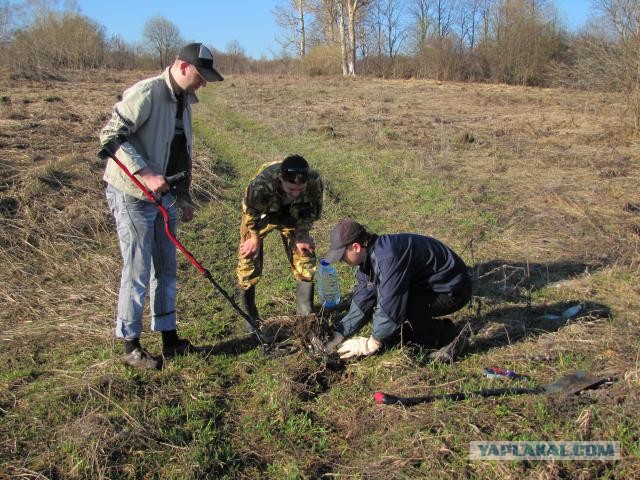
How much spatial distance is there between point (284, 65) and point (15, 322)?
41112mm

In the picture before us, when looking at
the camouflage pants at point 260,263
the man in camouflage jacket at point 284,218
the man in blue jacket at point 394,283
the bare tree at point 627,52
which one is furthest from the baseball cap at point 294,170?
the bare tree at point 627,52

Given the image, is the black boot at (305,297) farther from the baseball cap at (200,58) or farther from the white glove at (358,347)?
the baseball cap at (200,58)

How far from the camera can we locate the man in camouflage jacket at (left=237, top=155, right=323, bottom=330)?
153 inches

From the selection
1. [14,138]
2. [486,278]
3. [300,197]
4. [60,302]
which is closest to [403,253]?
[300,197]

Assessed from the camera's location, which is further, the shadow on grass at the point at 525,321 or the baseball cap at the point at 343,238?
the shadow on grass at the point at 525,321

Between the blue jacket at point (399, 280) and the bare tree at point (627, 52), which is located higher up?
the bare tree at point (627, 52)

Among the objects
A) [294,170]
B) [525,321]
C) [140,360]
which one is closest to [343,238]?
[294,170]

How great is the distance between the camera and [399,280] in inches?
135

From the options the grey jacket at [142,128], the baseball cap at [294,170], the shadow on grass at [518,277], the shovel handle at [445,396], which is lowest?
the shovel handle at [445,396]

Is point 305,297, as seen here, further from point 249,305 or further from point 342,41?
point 342,41

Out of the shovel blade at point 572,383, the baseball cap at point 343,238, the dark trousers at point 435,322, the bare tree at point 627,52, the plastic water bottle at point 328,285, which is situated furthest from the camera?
the bare tree at point 627,52

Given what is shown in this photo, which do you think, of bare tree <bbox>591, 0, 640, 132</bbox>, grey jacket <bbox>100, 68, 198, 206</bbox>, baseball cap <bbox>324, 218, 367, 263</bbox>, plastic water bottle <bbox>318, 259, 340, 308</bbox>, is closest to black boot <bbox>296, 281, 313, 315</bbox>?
plastic water bottle <bbox>318, 259, 340, 308</bbox>

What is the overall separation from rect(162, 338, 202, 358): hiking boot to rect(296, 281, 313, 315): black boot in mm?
947

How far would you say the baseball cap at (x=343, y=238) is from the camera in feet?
11.2
